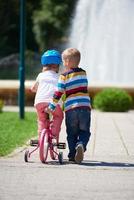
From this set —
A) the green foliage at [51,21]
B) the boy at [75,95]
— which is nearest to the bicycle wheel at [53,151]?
the boy at [75,95]

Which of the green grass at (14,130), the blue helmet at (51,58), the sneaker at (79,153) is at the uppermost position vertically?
the blue helmet at (51,58)

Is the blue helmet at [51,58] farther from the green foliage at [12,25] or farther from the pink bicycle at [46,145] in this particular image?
the green foliage at [12,25]

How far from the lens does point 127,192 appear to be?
7.23m

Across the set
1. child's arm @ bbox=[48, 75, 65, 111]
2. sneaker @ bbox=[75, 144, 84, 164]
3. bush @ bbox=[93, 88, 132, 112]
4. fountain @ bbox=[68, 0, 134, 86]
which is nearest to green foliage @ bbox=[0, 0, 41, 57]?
fountain @ bbox=[68, 0, 134, 86]

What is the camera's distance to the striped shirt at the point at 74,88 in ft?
29.9

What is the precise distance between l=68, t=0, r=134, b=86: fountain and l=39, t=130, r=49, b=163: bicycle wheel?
16.0 m

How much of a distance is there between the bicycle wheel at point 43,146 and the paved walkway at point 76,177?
93mm

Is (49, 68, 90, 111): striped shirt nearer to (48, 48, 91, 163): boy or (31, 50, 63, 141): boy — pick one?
(48, 48, 91, 163): boy

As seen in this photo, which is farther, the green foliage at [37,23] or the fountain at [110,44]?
the green foliage at [37,23]

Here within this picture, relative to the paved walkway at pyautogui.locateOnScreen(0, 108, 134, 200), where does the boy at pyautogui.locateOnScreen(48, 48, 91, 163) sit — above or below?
above

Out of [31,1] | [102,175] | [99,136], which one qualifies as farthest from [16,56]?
[102,175]

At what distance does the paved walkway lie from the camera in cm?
708

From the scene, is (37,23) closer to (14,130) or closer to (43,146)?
(14,130)

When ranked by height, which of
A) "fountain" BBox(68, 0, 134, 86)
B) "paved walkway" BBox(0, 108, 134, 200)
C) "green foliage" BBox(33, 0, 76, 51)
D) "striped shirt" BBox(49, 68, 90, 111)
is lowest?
"paved walkway" BBox(0, 108, 134, 200)
